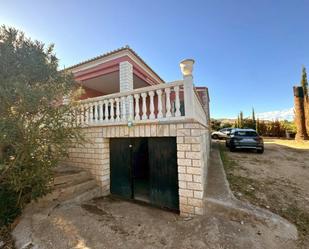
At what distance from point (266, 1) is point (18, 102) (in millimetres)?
8399

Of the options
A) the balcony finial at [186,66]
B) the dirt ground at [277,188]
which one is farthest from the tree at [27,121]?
the dirt ground at [277,188]

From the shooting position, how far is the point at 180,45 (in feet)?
24.4

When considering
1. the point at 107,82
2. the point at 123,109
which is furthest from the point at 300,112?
the point at 123,109

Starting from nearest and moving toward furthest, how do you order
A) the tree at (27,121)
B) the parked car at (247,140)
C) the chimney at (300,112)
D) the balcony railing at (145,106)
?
the tree at (27,121) → the balcony railing at (145,106) → the parked car at (247,140) → the chimney at (300,112)

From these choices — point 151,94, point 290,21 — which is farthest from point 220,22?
point 151,94

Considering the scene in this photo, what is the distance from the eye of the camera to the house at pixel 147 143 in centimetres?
343

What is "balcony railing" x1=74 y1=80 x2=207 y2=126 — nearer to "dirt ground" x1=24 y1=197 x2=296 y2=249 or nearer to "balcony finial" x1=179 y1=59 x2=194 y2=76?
"balcony finial" x1=179 y1=59 x2=194 y2=76

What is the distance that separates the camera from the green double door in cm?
390

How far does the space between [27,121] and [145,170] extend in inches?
141

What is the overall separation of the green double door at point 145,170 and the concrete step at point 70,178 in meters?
0.81

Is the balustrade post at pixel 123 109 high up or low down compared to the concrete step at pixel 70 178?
up

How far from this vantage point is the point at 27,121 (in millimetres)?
2799

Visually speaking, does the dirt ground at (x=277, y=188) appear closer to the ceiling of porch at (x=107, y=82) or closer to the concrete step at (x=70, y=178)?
the concrete step at (x=70, y=178)

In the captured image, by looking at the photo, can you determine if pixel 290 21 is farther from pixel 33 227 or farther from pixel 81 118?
pixel 33 227
